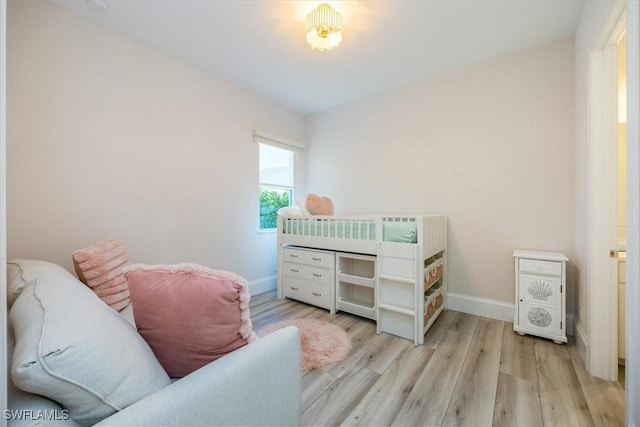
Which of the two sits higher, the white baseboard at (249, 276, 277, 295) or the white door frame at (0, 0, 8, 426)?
the white door frame at (0, 0, 8, 426)

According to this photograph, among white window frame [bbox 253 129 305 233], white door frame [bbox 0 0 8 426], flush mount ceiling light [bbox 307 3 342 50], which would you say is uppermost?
flush mount ceiling light [bbox 307 3 342 50]

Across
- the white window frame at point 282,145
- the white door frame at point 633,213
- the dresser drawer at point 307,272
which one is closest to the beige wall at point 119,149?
the white window frame at point 282,145

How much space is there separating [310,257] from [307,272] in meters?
0.17

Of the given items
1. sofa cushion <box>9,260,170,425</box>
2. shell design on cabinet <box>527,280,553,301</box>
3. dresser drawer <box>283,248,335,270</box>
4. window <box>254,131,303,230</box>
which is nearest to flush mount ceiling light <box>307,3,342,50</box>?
window <box>254,131,303,230</box>

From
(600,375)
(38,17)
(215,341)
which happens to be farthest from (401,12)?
(600,375)

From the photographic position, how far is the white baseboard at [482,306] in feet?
7.79

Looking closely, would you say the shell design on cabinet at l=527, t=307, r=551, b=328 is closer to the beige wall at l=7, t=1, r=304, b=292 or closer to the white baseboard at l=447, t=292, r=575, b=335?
the white baseboard at l=447, t=292, r=575, b=335

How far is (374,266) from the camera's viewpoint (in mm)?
2607

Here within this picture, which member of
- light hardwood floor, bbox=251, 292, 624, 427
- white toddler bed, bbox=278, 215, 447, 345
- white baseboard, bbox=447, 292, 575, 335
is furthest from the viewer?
white baseboard, bbox=447, 292, 575, 335

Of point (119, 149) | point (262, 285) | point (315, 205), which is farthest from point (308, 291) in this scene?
point (119, 149)

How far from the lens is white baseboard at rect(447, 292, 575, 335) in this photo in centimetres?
238

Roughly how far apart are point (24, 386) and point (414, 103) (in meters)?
3.29

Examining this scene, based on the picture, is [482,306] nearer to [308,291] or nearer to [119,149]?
[308,291]

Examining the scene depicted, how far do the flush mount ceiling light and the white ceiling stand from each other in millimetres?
98
